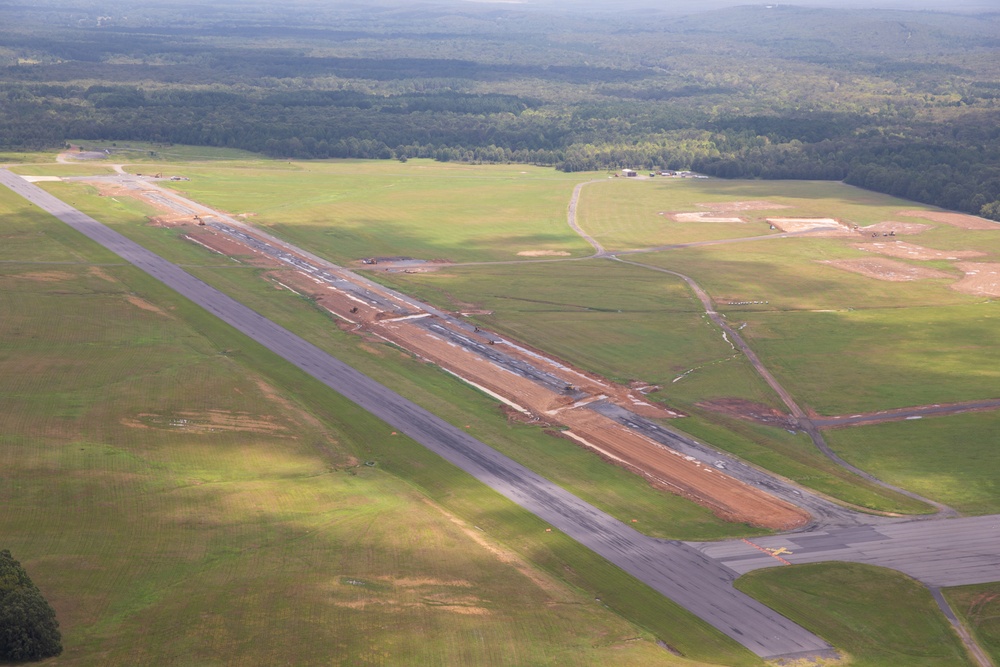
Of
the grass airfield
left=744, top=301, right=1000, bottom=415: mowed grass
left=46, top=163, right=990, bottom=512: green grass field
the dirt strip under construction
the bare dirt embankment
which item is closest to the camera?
the grass airfield

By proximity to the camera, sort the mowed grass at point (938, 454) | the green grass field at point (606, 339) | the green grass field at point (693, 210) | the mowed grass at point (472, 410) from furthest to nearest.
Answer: the green grass field at point (693, 210), the green grass field at point (606, 339), the mowed grass at point (938, 454), the mowed grass at point (472, 410)

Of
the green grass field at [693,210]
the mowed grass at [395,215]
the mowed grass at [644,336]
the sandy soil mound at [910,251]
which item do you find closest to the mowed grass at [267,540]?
the mowed grass at [644,336]

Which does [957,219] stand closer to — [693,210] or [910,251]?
[910,251]

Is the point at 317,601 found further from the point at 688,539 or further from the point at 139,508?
the point at 688,539

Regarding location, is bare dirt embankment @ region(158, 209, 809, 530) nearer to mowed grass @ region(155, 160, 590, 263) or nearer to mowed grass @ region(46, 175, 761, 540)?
mowed grass @ region(46, 175, 761, 540)

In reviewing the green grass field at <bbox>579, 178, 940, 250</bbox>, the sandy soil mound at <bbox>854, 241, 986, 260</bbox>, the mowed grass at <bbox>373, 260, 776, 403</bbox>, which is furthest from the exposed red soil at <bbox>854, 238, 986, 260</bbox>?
the mowed grass at <bbox>373, 260, 776, 403</bbox>

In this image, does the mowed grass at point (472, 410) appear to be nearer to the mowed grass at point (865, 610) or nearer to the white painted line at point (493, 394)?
the white painted line at point (493, 394)

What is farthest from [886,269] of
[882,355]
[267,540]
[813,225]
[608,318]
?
[267,540]
